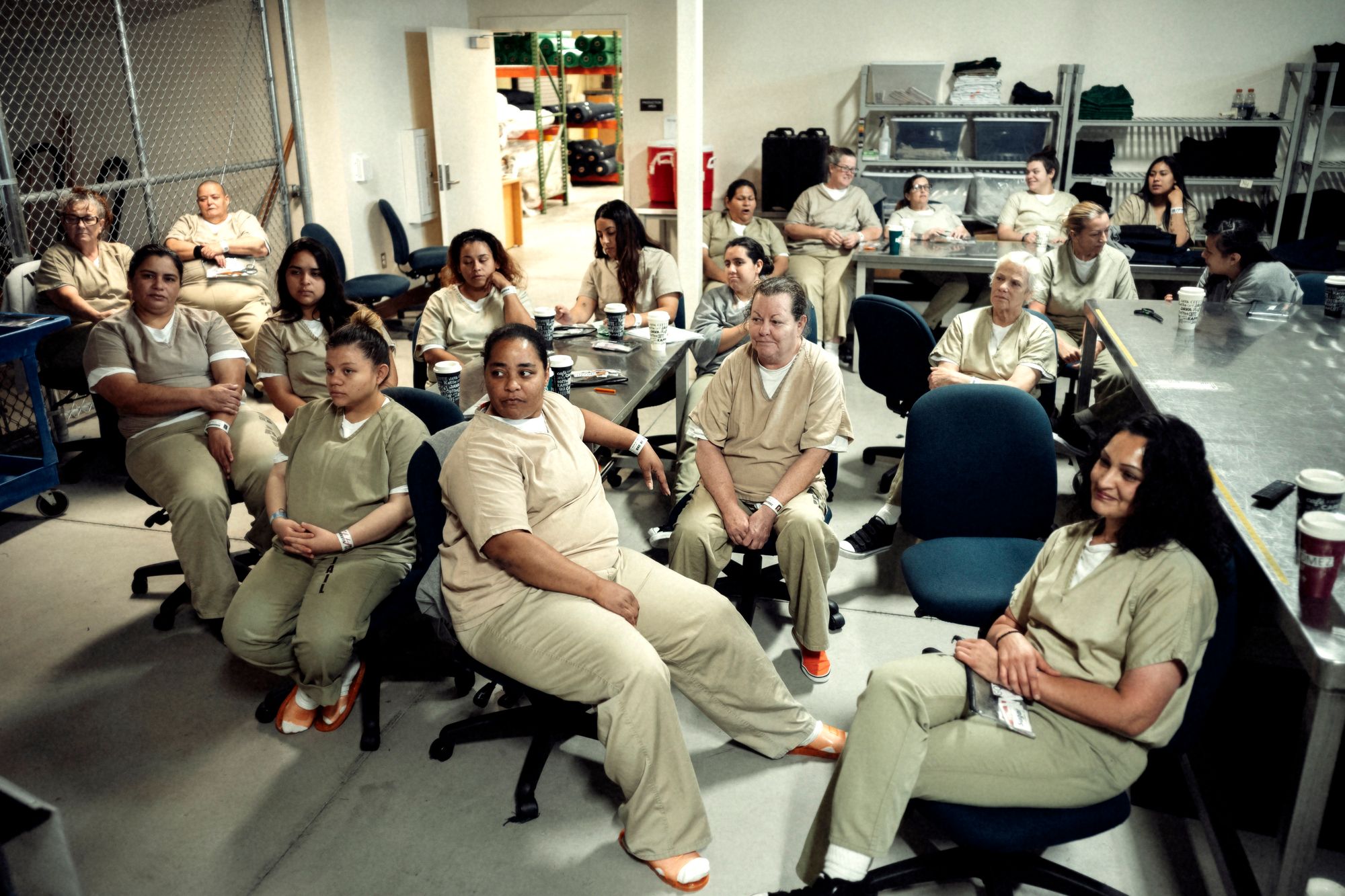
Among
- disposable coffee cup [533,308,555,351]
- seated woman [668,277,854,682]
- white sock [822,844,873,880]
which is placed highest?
disposable coffee cup [533,308,555,351]

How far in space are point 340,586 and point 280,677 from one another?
0.59 meters

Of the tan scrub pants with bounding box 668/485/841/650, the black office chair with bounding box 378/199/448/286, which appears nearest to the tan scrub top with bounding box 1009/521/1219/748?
the tan scrub pants with bounding box 668/485/841/650

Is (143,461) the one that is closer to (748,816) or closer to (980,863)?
(748,816)

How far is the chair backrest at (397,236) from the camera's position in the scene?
295 inches

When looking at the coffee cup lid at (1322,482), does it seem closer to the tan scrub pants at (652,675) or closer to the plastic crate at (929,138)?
the tan scrub pants at (652,675)

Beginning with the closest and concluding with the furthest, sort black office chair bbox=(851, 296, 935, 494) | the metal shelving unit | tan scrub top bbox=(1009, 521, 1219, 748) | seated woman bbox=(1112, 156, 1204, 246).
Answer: tan scrub top bbox=(1009, 521, 1219, 748) → black office chair bbox=(851, 296, 935, 494) → seated woman bbox=(1112, 156, 1204, 246) → the metal shelving unit

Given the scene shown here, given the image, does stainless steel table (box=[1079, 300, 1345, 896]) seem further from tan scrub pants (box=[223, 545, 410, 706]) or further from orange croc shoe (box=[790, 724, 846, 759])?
tan scrub pants (box=[223, 545, 410, 706])

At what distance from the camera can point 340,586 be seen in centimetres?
294

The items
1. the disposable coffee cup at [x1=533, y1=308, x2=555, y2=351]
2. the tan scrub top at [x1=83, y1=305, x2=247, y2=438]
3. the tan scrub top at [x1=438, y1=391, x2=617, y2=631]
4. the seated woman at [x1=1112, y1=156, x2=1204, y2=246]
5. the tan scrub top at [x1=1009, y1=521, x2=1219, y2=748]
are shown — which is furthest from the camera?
the seated woman at [x1=1112, y1=156, x2=1204, y2=246]

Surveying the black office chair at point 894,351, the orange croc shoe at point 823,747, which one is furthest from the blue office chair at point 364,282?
the orange croc shoe at point 823,747

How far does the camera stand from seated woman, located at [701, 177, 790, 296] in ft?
20.9

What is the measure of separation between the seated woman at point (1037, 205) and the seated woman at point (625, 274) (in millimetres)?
3084

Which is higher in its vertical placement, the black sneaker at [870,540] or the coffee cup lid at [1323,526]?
the coffee cup lid at [1323,526]

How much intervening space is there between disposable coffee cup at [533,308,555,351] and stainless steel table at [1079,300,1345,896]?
2.20m
